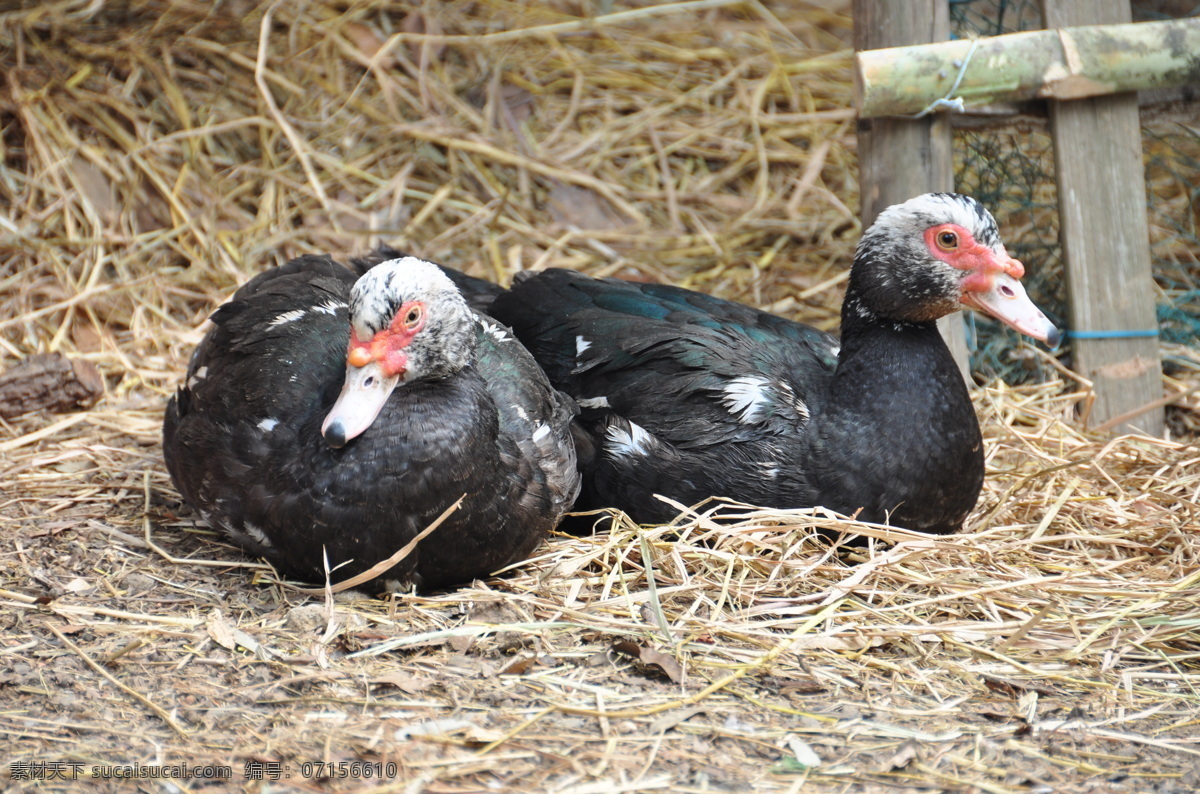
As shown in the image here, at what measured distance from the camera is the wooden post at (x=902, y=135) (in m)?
4.49

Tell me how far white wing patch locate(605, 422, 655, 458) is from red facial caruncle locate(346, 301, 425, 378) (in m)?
0.92

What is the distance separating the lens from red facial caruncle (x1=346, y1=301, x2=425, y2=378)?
3277 millimetres

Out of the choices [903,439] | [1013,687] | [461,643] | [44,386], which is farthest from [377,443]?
[44,386]

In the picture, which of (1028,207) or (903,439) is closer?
(903,439)

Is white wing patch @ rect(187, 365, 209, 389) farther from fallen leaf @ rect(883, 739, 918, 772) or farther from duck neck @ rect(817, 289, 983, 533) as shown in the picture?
fallen leaf @ rect(883, 739, 918, 772)

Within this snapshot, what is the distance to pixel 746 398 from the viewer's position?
387cm

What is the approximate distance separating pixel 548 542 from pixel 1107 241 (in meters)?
2.46

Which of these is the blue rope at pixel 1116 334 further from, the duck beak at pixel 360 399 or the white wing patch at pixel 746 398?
the duck beak at pixel 360 399

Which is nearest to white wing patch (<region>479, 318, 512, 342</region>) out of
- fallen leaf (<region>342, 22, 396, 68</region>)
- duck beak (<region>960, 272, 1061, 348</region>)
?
duck beak (<region>960, 272, 1061, 348</region>)

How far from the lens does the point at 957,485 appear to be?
3.80 m

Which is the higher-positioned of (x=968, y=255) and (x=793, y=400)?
(x=968, y=255)

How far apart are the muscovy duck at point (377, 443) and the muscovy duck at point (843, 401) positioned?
33 centimetres

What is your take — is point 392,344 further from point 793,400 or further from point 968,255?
point 968,255

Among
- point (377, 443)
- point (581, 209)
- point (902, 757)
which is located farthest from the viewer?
point (581, 209)
